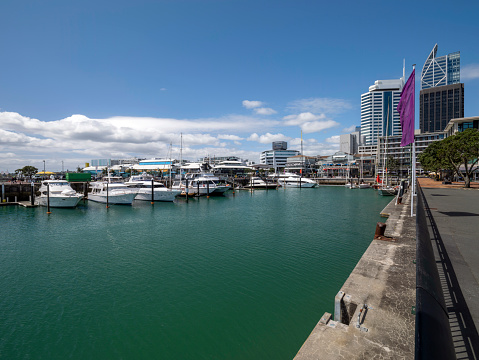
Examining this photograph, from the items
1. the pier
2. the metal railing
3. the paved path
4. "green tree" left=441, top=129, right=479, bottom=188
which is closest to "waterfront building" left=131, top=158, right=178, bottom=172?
"green tree" left=441, top=129, right=479, bottom=188

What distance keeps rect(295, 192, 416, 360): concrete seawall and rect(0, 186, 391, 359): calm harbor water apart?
225 cm

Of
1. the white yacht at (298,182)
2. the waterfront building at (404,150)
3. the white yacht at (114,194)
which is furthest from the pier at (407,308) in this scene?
the waterfront building at (404,150)

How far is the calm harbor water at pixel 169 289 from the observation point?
28.9 feet

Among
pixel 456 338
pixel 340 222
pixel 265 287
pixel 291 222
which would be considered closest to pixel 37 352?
pixel 265 287

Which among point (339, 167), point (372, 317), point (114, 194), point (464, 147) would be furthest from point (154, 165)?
point (372, 317)

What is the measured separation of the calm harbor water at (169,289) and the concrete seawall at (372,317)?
2.25 metres

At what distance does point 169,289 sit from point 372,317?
9143 millimetres

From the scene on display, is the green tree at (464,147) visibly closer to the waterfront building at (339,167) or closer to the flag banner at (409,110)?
the flag banner at (409,110)

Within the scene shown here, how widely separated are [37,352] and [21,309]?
3503 millimetres

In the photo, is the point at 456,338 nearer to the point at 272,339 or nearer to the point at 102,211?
the point at 272,339

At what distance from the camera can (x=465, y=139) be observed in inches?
1740

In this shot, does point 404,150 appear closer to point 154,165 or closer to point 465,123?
point 465,123

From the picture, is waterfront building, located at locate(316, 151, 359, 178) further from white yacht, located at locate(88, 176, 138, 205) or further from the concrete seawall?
the concrete seawall

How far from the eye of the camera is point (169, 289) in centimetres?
1259
